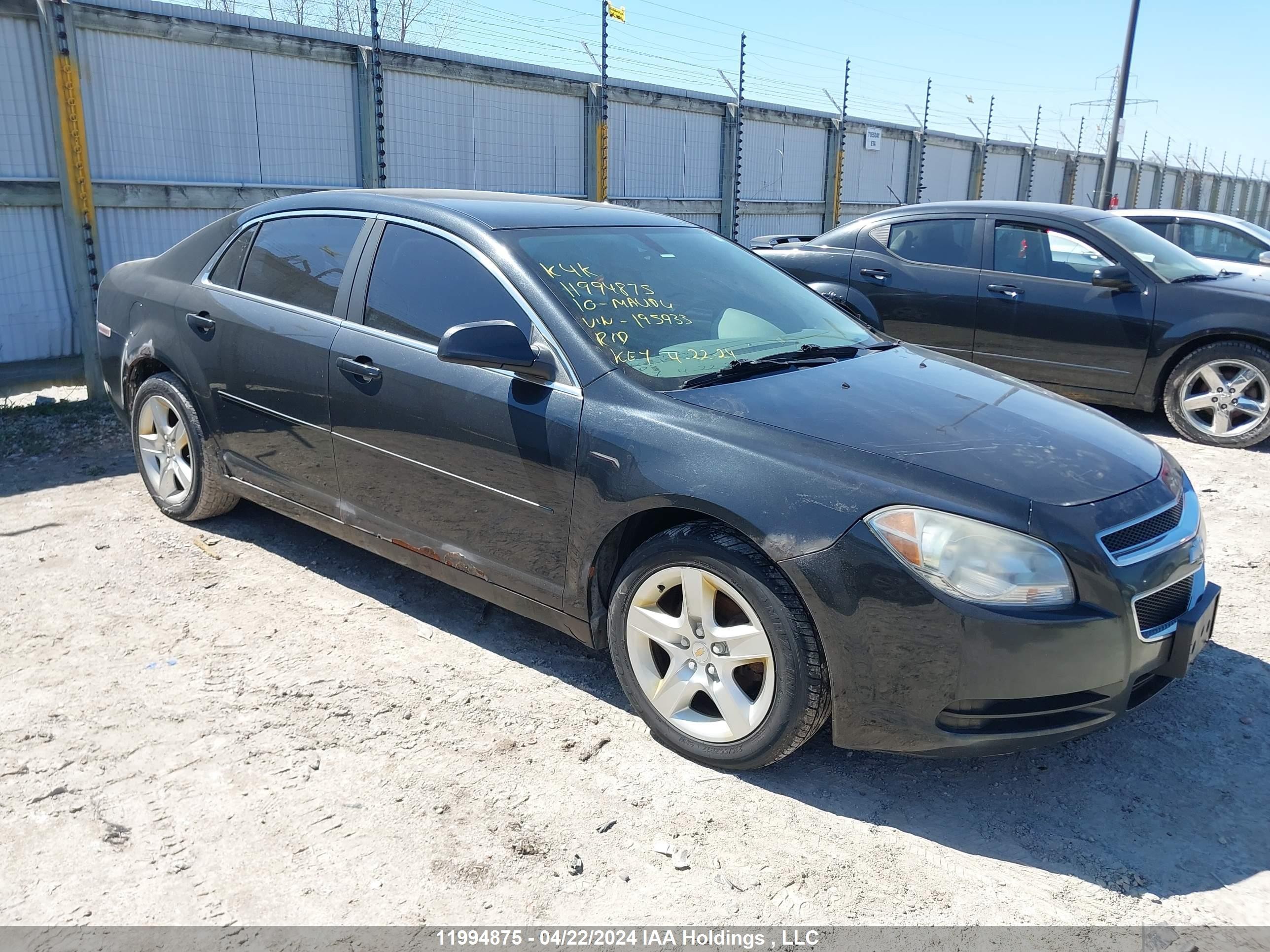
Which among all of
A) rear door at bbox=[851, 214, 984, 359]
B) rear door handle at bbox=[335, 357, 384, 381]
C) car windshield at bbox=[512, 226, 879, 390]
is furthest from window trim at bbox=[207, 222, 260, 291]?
rear door at bbox=[851, 214, 984, 359]

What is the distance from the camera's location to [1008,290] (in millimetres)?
7531

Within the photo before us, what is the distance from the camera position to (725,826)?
2.83 meters

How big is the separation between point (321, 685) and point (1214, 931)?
2774 mm

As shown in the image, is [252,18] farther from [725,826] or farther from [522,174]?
[725,826]

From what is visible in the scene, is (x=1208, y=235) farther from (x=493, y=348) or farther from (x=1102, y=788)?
(x=493, y=348)

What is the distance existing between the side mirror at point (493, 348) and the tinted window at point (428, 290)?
0.14m

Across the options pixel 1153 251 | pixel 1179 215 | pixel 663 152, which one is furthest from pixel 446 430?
pixel 663 152

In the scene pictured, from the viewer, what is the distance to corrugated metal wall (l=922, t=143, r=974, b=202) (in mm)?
19734

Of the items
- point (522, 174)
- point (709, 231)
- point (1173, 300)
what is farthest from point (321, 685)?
point (522, 174)

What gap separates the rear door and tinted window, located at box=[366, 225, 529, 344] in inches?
192

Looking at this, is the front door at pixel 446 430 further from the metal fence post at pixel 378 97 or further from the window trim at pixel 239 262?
the metal fence post at pixel 378 97

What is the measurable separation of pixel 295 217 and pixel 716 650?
9.17 feet

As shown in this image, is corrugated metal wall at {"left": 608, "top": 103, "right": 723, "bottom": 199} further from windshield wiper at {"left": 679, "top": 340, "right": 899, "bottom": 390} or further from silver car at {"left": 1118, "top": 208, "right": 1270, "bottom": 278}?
windshield wiper at {"left": 679, "top": 340, "right": 899, "bottom": 390}

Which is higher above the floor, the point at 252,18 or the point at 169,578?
the point at 252,18
